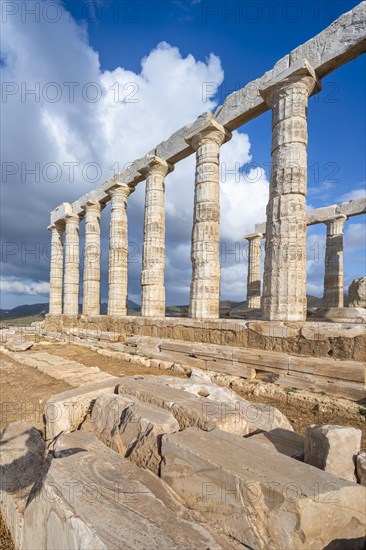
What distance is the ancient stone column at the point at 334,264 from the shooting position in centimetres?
1869

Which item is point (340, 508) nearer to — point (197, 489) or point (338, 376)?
point (197, 489)

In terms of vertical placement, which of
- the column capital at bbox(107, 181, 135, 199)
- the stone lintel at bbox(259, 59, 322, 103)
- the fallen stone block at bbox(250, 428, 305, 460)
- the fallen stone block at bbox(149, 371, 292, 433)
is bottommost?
the fallen stone block at bbox(149, 371, 292, 433)

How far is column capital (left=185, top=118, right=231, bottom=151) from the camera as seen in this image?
36.9 feet

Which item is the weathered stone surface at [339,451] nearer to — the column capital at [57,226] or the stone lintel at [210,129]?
the stone lintel at [210,129]

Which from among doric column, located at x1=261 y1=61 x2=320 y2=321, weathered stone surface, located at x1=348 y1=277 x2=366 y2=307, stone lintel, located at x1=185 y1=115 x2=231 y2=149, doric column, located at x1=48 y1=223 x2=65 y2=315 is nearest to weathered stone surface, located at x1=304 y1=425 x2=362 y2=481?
doric column, located at x1=261 y1=61 x2=320 y2=321

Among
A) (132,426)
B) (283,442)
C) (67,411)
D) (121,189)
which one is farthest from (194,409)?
(121,189)

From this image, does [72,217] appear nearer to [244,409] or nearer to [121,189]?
[121,189]

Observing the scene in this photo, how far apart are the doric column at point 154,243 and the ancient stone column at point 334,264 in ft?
37.9

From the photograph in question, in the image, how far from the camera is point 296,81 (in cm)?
877

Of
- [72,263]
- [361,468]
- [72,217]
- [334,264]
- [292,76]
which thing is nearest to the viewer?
[361,468]

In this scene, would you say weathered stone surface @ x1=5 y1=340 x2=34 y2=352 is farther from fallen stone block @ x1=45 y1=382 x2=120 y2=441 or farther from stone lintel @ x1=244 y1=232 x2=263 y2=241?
stone lintel @ x1=244 y1=232 x2=263 y2=241

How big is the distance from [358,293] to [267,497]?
15.2 m

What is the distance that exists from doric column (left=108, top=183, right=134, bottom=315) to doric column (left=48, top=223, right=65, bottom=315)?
9.16 metres

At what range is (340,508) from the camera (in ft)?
6.78
